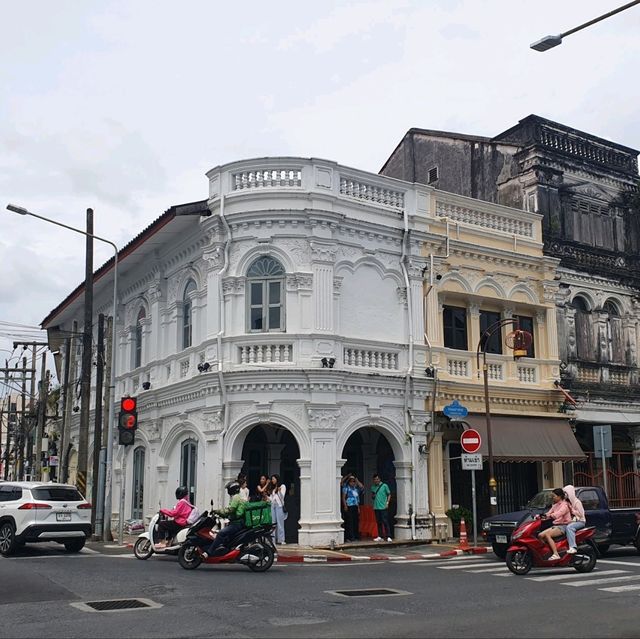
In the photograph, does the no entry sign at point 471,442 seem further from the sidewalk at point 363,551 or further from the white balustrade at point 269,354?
the white balustrade at point 269,354

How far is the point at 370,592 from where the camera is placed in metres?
12.9

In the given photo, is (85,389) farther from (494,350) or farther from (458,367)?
(494,350)

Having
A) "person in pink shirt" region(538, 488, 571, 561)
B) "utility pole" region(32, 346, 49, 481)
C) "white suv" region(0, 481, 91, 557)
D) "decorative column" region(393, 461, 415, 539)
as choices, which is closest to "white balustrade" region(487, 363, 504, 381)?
"decorative column" region(393, 461, 415, 539)

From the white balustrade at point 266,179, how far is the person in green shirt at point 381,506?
8025mm

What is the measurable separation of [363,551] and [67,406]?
1817 centimetres

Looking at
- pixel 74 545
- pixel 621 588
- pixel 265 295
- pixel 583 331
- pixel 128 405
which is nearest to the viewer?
pixel 621 588

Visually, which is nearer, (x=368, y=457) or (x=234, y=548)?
(x=234, y=548)

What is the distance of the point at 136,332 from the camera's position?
1160 inches

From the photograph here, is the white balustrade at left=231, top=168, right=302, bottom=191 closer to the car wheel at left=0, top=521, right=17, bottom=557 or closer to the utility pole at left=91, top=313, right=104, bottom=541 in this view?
the utility pole at left=91, top=313, right=104, bottom=541

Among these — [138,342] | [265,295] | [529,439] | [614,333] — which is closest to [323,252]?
[265,295]

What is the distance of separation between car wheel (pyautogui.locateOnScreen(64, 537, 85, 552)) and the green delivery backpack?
18.8 ft

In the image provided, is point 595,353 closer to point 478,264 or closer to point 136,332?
point 478,264

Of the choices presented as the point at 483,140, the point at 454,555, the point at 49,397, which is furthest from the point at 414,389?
the point at 49,397

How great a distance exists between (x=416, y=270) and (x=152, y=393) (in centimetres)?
885
